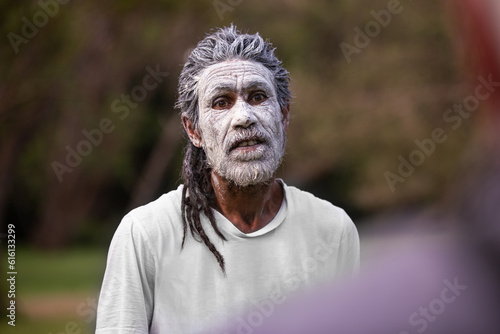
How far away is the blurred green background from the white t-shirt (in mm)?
7112

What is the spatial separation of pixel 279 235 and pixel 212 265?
259 millimetres

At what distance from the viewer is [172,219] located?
2.79 metres

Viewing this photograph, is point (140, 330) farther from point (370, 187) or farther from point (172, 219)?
point (370, 187)

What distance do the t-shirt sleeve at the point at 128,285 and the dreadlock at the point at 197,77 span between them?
20cm

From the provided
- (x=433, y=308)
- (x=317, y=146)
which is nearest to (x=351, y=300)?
(x=433, y=308)

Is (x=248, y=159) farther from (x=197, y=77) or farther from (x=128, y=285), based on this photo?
(x=128, y=285)

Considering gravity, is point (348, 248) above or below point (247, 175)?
below

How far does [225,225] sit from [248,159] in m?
0.24

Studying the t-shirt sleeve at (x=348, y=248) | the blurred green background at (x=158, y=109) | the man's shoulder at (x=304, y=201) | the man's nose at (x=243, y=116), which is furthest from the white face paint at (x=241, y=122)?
the blurred green background at (x=158, y=109)

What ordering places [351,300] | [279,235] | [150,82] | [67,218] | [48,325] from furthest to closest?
[67,218] < [150,82] < [48,325] < [279,235] < [351,300]

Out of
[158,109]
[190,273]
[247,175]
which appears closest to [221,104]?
[247,175]

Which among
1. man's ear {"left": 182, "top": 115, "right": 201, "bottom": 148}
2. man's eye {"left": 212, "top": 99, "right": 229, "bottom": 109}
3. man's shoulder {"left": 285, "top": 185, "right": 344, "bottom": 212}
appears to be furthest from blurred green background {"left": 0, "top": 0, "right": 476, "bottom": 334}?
man's eye {"left": 212, "top": 99, "right": 229, "bottom": 109}

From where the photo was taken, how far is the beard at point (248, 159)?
2.80m

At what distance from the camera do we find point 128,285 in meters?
2.66
